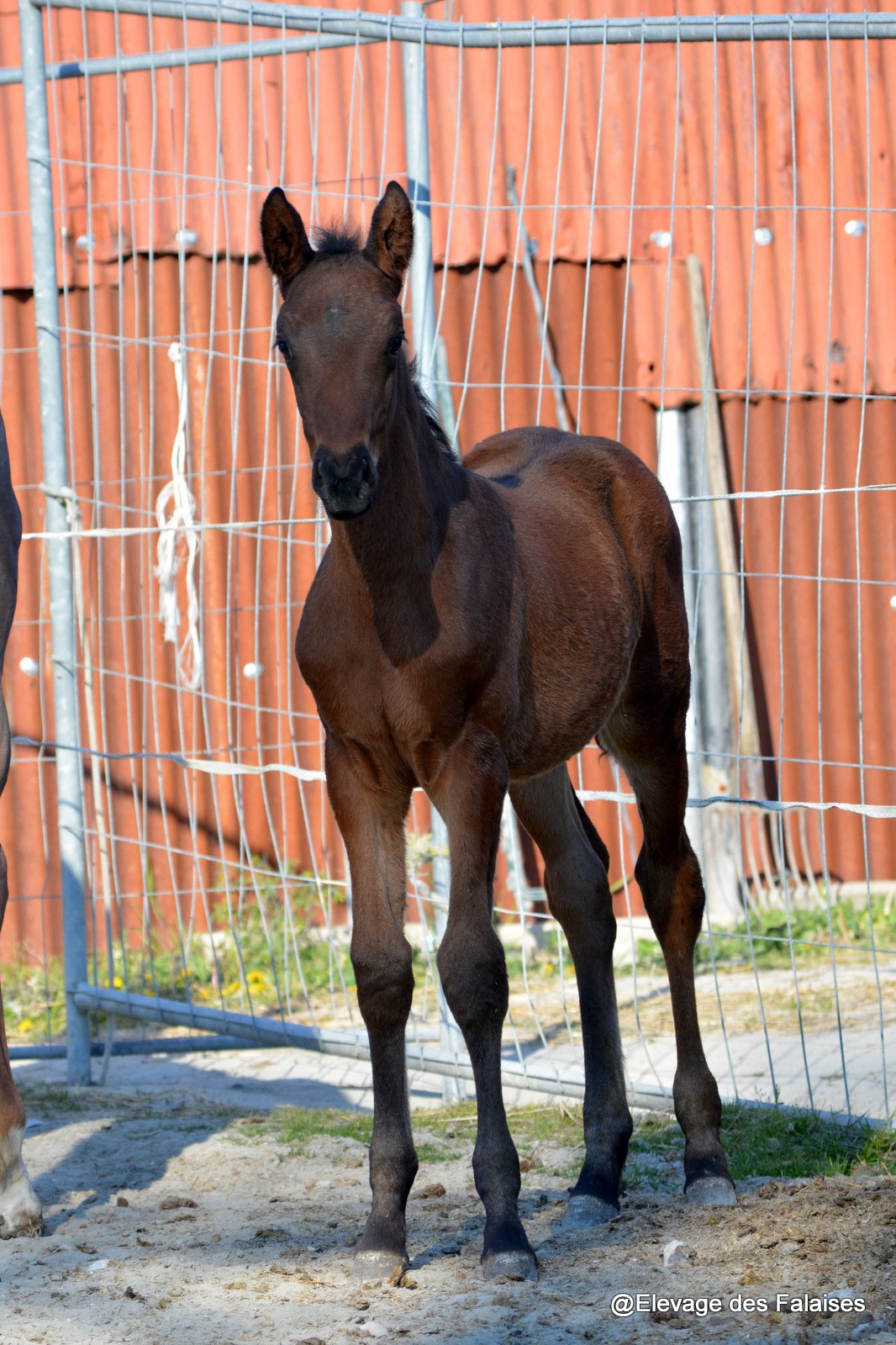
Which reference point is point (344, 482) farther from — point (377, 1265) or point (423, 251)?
point (423, 251)

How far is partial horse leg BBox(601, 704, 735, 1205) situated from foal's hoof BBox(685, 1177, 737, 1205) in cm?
27

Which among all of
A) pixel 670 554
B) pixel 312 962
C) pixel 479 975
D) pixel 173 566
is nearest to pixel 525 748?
pixel 479 975

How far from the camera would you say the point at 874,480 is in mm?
8070

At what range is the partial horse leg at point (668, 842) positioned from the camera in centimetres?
402

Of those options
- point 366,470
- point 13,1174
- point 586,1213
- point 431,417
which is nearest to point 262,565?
point 431,417

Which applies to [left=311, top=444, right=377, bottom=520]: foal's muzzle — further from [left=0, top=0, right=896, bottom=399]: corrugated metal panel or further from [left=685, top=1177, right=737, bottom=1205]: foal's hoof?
[left=0, top=0, right=896, bottom=399]: corrugated metal panel

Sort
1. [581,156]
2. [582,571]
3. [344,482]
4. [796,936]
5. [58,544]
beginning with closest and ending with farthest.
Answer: [344,482] < [582,571] < [58,544] < [796,936] < [581,156]

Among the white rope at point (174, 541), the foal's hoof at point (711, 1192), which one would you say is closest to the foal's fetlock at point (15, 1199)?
the foal's hoof at point (711, 1192)

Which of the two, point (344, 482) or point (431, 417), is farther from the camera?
point (431, 417)

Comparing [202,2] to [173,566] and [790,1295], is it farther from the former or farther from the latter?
[790,1295]

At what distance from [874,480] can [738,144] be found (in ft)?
7.07

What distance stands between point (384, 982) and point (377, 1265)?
63cm

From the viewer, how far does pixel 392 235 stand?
3.13m

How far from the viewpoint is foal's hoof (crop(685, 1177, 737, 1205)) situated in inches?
143
